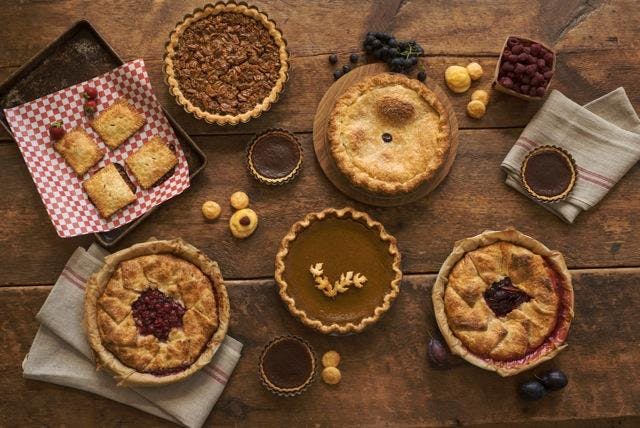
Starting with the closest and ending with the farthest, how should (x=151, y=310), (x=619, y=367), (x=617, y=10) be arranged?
(x=151, y=310) → (x=619, y=367) → (x=617, y=10)

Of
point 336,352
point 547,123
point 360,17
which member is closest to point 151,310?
point 336,352

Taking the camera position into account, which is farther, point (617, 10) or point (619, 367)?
point (617, 10)

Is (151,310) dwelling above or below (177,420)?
above

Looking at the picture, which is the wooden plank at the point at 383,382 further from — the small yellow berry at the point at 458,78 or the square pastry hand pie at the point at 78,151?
the small yellow berry at the point at 458,78

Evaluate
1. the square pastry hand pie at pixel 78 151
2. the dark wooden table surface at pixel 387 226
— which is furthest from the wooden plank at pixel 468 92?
the square pastry hand pie at pixel 78 151

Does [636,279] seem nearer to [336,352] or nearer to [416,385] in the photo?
[416,385]

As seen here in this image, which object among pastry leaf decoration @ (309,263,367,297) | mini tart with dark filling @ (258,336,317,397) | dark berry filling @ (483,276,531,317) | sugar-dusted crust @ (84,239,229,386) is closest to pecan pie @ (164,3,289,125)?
sugar-dusted crust @ (84,239,229,386)

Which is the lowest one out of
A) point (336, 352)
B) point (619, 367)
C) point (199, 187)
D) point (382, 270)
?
point (619, 367)

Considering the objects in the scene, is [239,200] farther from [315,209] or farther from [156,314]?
[156,314]
